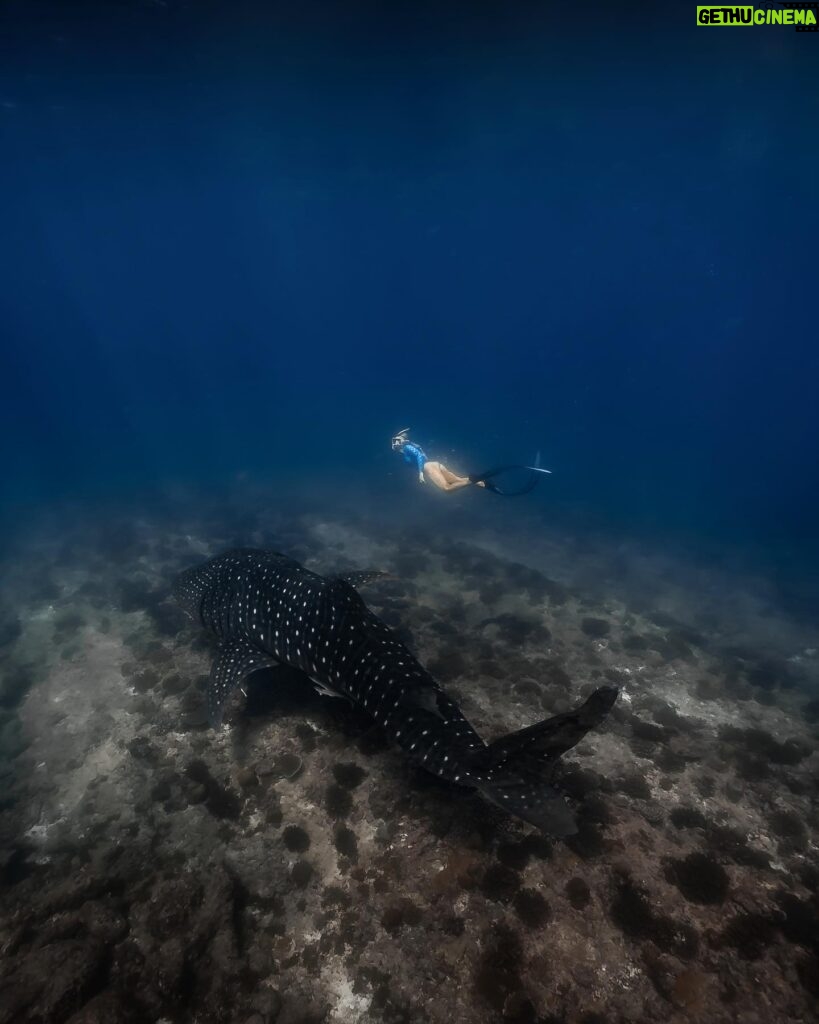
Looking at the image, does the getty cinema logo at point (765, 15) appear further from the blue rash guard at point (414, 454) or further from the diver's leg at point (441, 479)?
the diver's leg at point (441, 479)

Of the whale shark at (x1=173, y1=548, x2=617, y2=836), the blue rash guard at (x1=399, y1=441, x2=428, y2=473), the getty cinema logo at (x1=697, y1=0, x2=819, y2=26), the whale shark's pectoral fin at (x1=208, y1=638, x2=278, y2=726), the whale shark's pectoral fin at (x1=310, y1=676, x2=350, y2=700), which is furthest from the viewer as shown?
the getty cinema logo at (x1=697, y1=0, x2=819, y2=26)

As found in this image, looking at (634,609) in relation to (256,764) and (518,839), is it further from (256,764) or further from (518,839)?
(256,764)

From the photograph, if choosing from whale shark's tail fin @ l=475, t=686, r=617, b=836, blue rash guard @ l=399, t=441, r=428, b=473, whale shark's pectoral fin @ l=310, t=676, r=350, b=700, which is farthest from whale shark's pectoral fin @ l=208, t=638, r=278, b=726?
blue rash guard @ l=399, t=441, r=428, b=473

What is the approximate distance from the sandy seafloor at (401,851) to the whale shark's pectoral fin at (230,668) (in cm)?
54

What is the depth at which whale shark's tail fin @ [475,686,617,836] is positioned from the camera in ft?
13.1

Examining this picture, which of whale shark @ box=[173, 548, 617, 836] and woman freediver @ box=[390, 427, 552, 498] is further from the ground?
whale shark @ box=[173, 548, 617, 836]

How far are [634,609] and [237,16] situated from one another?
84.3 ft

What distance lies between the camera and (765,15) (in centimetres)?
1780

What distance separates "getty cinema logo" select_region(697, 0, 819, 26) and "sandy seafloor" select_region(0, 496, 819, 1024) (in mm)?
23751

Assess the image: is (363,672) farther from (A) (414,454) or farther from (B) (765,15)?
(B) (765,15)

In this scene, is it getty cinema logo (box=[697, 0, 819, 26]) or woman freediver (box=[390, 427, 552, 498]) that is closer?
woman freediver (box=[390, 427, 552, 498])

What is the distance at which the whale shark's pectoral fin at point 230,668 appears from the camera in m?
6.86

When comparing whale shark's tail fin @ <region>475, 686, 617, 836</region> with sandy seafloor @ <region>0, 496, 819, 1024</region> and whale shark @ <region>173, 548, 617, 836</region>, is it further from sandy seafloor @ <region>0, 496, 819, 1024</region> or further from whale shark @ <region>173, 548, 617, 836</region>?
sandy seafloor @ <region>0, 496, 819, 1024</region>

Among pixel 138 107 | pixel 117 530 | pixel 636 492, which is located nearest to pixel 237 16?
pixel 138 107
